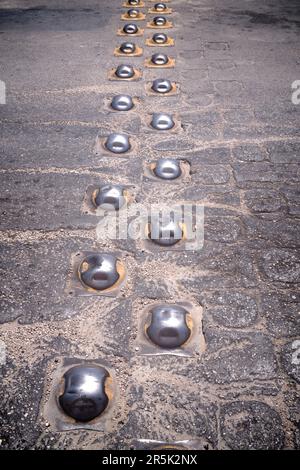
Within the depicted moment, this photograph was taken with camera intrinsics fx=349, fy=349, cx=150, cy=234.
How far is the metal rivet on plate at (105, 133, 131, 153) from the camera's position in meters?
2.38

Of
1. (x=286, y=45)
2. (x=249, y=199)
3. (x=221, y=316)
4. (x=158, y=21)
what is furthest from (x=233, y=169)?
(x=158, y=21)

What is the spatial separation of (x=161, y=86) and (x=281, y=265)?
2117 millimetres

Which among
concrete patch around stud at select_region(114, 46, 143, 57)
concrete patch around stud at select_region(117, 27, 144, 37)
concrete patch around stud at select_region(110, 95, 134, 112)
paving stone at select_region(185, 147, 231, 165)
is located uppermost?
concrete patch around stud at select_region(117, 27, 144, 37)

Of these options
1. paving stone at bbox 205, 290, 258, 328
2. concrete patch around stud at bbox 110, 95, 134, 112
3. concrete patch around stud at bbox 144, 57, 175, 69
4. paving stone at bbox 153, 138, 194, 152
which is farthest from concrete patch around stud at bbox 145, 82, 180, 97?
Result: paving stone at bbox 205, 290, 258, 328

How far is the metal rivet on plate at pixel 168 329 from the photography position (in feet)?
4.49

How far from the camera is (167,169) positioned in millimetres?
2188

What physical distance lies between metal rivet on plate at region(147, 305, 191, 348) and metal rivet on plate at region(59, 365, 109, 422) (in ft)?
0.81

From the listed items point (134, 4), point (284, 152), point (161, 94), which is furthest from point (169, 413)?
point (134, 4)

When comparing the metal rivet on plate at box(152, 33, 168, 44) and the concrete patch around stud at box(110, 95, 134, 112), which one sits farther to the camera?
the metal rivet on plate at box(152, 33, 168, 44)

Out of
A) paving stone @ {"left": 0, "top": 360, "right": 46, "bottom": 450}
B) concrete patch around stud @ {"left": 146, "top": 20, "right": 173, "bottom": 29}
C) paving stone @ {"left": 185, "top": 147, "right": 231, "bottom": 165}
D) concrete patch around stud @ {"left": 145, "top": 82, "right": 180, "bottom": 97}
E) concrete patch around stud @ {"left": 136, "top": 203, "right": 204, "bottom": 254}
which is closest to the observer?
paving stone @ {"left": 0, "top": 360, "right": 46, "bottom": 450}

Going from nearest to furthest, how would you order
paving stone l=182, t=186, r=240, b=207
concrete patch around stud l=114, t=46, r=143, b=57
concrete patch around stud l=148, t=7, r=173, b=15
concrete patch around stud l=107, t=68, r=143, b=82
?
1. paving stone l=182, t=186, r=240, b=207
2. concrete patch around stud l=107, t=68, r=143, b=82
3. concrete patch around stud l=114, t=46, r=143, b=57
4. concrete patch around stud l=148, t=7, r=173, b=15

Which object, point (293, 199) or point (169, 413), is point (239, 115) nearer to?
point (293, 199)

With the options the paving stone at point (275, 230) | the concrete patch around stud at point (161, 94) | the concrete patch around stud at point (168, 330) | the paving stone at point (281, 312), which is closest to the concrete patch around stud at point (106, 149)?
the concrete patch around stud at point (161, 94)

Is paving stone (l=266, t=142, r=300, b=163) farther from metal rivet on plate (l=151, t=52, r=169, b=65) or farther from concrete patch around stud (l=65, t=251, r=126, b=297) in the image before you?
metal rivet on plate (l=151, t=52, r=169, b=65)
